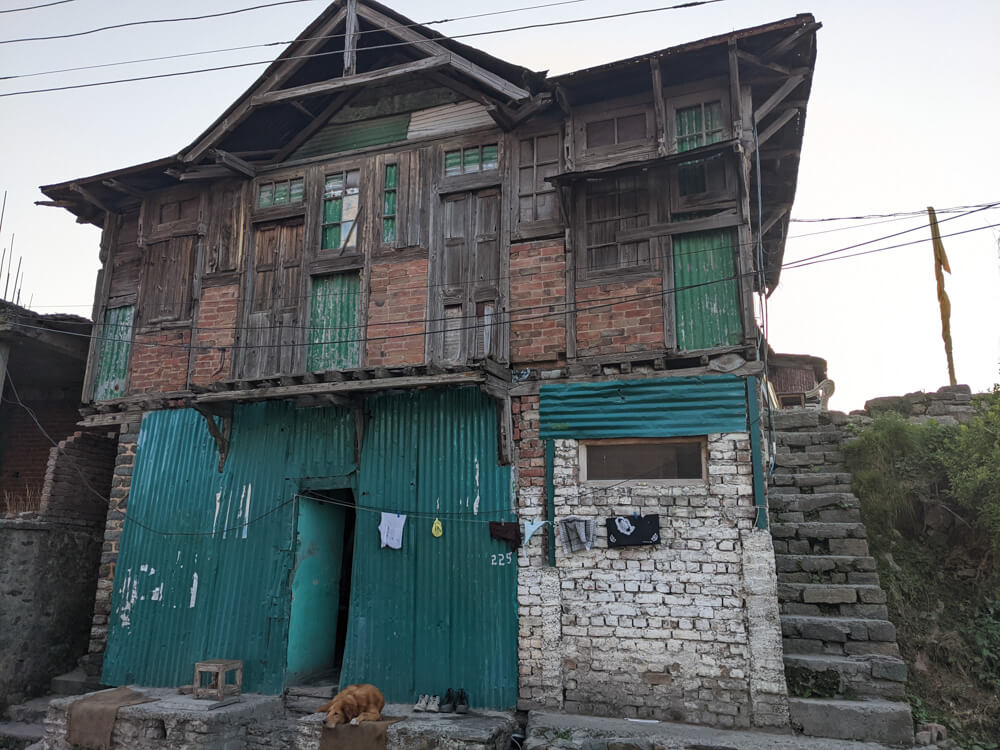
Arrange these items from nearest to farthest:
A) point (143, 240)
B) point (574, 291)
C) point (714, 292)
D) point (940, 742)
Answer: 1. point (940, 742)
2. point (714, 292)
3. point (574, 291)
4. point (143, 240)

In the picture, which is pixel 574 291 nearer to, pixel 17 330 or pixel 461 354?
pixel 461 354

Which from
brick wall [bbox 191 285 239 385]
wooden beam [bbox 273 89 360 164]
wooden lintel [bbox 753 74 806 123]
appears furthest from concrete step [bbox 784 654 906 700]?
wooden beam [bbox 273 89 360 164]

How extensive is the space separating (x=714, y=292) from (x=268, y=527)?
6.86 meters

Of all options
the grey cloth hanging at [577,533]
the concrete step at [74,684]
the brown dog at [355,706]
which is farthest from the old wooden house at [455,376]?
the brown dog at [355,706]

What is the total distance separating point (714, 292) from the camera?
866 cm

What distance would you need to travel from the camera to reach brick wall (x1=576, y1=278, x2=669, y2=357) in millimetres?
8789

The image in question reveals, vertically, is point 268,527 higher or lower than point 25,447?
lower

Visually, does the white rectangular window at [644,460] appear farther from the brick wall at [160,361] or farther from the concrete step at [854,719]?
the brick wall at [160,361]

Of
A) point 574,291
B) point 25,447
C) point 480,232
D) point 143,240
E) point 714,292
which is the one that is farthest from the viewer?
point 25,447

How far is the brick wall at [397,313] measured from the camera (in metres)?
9.84

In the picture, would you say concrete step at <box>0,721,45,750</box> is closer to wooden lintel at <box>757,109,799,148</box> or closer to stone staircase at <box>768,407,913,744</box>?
stone staircase at <box>768,407,913,744</box>

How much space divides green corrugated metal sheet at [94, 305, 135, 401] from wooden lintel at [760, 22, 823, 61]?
1035cm

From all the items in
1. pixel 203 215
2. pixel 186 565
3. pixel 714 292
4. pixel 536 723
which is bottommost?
pixel 536 723

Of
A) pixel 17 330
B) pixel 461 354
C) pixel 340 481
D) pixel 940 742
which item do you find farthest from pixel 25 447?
pixel 940 742
